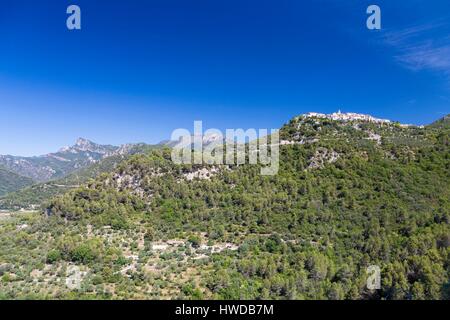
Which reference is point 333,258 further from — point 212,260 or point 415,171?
point 415,171

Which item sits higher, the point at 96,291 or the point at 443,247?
the point at 443,247
